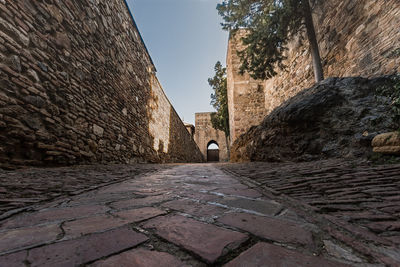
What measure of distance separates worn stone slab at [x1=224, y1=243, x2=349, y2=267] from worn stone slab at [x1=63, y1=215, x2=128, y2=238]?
58cm

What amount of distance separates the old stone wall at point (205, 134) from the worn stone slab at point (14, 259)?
21.4 metres

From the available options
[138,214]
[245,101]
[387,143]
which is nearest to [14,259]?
[138,214]

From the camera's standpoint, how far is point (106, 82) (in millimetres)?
4391

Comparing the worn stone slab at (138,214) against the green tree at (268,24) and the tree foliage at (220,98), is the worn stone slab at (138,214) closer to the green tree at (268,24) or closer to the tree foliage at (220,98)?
the green tree at (268,24)

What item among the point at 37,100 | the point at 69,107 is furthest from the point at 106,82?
the point at 37,100

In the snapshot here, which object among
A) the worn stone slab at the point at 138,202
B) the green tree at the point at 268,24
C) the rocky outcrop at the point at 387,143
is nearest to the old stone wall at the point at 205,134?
the green tree at the point at 268,24

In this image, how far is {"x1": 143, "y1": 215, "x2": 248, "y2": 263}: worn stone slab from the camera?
0.62 m

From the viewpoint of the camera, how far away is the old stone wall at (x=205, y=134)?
72.6 ft

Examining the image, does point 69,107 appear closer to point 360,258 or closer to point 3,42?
point 3,42

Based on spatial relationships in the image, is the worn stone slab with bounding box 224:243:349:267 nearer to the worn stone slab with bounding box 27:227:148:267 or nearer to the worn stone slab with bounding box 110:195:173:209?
the worn stone slab with bounding box 27:227:148:267

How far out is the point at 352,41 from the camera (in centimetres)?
449

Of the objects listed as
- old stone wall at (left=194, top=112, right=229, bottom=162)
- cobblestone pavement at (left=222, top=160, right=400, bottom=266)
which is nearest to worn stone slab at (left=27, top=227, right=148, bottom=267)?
cobblestone pavement at (left=222, top=160, right=400, bottom=266)

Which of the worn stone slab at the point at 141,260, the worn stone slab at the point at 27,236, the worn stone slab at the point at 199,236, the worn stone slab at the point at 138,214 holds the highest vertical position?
the worn stone slab at the point at 138,214

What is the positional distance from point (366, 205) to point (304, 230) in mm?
555
